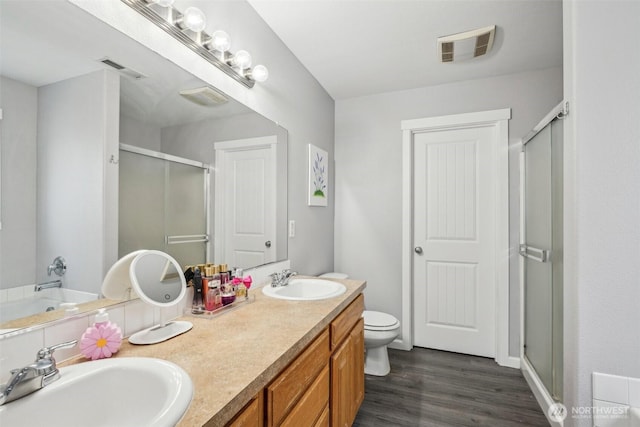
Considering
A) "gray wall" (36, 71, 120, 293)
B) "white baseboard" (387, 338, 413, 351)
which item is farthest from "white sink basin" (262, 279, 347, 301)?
"white baseboard" (387, 338, 413, 351)

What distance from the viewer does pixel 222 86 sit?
1.48m

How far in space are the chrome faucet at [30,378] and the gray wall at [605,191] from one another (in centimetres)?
172

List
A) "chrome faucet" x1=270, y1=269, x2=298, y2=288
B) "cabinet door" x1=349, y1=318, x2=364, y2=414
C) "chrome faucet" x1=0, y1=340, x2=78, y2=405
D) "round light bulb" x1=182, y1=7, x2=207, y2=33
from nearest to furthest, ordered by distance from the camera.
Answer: "chrome faucet" x1=0, y1=340, x2=78, y2=405 → "round light bulb" x1=182, y1=7, x2=207, y2=33 → "cabinet door" x1=349, y1=318, x2=364, y2=414 → "chrome faucet" x1=270, y1=269, x2=298, y2=288

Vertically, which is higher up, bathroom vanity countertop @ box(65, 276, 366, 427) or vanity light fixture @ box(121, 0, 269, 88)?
vanity light fixture @ box(121, 0, 269, 88)

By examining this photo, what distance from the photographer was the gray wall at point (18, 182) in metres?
0.71

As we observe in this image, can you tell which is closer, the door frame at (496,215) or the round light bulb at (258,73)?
the round light bulb at (258,73)

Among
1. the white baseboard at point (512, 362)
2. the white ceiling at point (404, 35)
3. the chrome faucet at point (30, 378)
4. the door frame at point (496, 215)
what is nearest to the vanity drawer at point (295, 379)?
the chrome faucet at point (30, 378)

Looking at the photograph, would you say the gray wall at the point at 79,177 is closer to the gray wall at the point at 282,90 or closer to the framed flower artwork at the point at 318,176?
the gray wall at the point at 282,90

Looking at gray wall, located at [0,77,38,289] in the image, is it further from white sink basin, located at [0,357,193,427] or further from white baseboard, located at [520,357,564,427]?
Result: white baseboard, located at [520,357,564,427]

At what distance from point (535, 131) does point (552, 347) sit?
1.38 m

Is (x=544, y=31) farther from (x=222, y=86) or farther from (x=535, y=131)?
(x=222, y=86)

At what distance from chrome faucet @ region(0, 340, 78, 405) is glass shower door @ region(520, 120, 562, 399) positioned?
2132 millimetres

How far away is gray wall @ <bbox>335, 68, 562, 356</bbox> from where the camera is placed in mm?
2463

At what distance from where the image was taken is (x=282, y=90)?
2.07m
